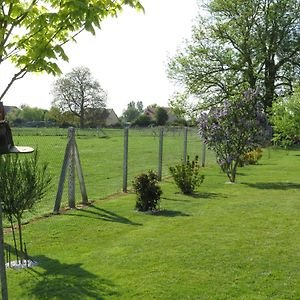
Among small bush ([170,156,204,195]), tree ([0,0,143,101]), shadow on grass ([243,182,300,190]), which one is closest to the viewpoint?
tree ([0,0,143,101])

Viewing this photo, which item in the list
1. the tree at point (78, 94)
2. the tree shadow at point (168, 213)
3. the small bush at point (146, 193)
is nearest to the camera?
the tree shadow at point (168, 213)

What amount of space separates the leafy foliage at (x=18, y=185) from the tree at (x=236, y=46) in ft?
112

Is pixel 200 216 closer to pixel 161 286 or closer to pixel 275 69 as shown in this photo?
pixel 161 286

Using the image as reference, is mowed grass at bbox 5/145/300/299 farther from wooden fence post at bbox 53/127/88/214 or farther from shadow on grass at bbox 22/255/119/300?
wooden fence post at bbox 53/127/88/214

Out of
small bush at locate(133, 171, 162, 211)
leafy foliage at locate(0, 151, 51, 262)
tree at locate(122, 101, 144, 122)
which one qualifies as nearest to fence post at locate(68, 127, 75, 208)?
small bush at locate(133, 171, 162, 211)

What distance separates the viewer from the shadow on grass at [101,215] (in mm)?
9594

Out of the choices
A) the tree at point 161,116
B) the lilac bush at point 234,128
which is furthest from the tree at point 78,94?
the lilac bush at point 234,128

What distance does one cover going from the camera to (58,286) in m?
5.66

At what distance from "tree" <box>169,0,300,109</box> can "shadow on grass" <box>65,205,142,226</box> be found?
30.7m

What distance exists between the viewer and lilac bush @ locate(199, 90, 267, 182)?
56.6 ft

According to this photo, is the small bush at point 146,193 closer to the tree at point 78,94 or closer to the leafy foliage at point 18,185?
the leafy foliage at point 18,185

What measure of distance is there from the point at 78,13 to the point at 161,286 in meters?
3.14

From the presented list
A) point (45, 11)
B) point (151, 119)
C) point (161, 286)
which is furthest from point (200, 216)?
point (151, 119)

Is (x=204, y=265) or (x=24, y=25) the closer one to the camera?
(x=24, y=25)
